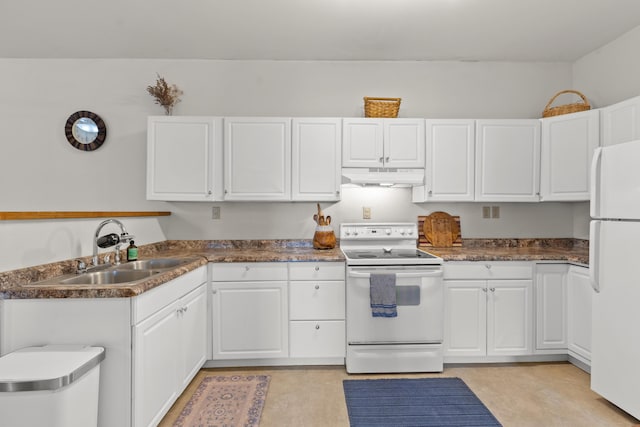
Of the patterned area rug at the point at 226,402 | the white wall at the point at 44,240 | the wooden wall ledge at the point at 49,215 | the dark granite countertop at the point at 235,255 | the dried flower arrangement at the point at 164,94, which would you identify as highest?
the dried flower arrangement at the point at 164,94

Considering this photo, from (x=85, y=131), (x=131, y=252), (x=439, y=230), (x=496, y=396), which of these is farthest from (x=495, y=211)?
(x=85, y=131)

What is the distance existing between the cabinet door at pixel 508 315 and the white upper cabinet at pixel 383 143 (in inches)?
48.2

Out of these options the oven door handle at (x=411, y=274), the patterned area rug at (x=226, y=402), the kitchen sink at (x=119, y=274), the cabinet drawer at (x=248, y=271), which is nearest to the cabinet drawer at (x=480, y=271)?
the oven door handle at (x=411, y=274)

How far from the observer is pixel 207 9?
255cm

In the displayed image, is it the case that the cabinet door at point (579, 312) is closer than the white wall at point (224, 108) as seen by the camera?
Yes

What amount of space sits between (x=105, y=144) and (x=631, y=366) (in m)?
4.39

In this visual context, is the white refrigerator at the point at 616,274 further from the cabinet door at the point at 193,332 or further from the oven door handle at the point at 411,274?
the cabinet door at the point at 193,332

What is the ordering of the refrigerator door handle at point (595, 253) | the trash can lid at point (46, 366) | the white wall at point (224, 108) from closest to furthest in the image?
the trash can lid at point (46, 366), the refrigerator door handle at point (595, 253), the white wall at point (224, 108)

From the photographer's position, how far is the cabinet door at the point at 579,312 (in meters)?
2.59

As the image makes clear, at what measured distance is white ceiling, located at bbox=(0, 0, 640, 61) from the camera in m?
2.51

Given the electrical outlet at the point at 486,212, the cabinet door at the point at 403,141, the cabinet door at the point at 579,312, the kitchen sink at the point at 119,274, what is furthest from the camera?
the electrical outlet at the point at 486,212

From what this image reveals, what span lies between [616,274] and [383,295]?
1429mm

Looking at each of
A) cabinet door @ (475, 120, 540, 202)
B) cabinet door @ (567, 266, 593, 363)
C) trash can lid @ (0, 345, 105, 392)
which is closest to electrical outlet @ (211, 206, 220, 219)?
trash can lid @ (0, 345, 105, 392)

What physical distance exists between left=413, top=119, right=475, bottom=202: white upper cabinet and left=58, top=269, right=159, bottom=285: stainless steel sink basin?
7.82 feet
